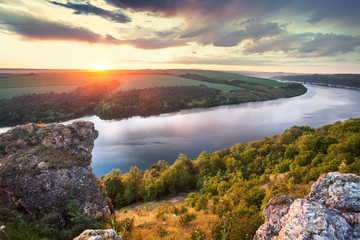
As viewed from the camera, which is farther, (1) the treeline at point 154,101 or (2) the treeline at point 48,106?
(1) the treeline at point 154,101

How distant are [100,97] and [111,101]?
40.9ft

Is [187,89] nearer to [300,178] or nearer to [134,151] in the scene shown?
[134,151]

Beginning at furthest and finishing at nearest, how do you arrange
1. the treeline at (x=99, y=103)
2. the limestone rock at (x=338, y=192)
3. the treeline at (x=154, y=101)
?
the treeline at (x=154, y=101), the treeline at (x=99, y=103), the limestone rock at (x=338, y=192)

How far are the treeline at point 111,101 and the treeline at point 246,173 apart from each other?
157 feet

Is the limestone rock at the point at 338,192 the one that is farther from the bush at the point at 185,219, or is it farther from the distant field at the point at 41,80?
the distant field at the point at 41,80

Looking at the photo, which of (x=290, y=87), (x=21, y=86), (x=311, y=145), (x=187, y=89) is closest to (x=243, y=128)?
(x=311, y=145)

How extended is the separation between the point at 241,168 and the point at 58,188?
58.2 ft

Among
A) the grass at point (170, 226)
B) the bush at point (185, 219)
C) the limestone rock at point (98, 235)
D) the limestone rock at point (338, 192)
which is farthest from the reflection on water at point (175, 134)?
the limestone rock at point (338, 192)

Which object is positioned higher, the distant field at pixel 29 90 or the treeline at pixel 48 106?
the distant field at pixel 29 90

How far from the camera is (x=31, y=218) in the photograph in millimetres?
6465

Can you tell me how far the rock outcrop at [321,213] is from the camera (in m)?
3.25

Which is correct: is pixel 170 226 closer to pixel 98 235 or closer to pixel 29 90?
pixel 98 235

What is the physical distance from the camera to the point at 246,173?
19.5m

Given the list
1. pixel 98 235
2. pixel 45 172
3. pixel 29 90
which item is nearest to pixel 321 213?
pixel 98 235
